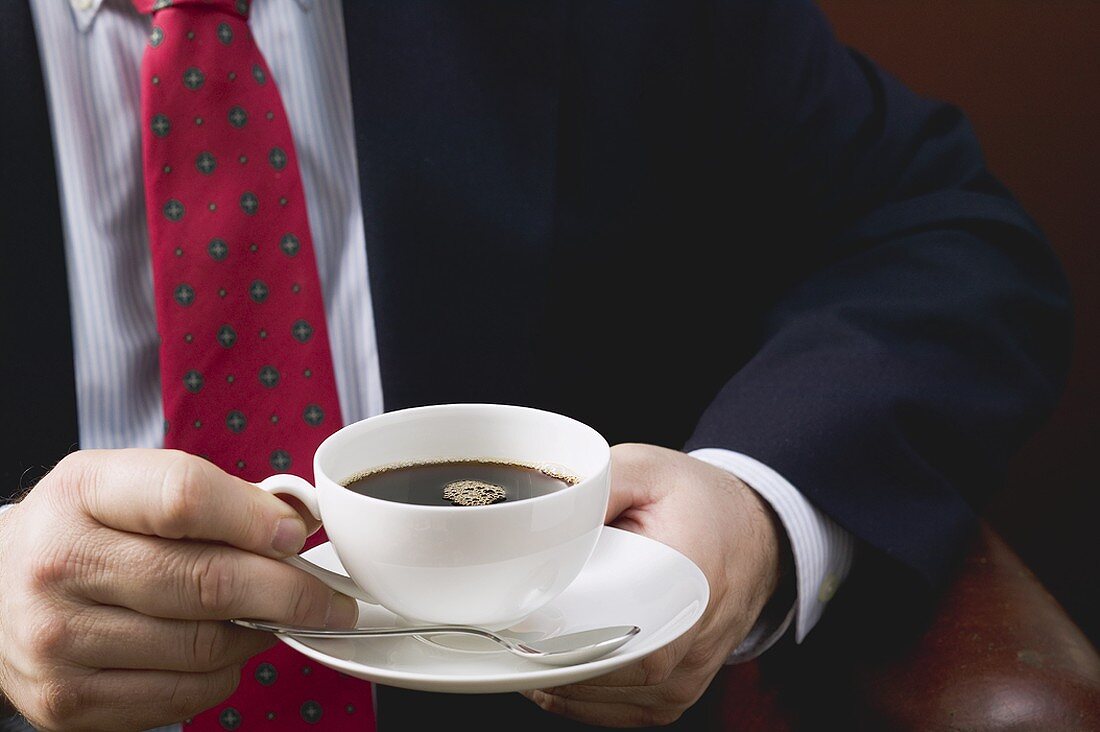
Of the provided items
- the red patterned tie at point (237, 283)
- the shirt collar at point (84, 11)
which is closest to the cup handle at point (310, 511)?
the red patterned tie at point (237, 283)

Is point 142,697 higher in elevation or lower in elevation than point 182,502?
lower

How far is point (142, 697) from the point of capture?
0.61 m

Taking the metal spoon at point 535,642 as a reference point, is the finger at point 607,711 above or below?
below

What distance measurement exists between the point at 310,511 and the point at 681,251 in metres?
0.71

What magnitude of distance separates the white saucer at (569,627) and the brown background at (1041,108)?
Result: 3.66 ft

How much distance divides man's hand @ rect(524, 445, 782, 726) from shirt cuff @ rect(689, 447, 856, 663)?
49 mm

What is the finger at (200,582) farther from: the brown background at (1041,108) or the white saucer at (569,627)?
the brown background at (1041,108)

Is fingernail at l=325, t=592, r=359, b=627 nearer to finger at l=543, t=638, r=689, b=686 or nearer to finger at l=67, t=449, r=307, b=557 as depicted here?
finger at l=67, t=449, r=307, b=557

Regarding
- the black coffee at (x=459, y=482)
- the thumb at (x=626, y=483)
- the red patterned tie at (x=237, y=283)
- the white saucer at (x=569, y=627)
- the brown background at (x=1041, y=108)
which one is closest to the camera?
the white saucer at (x=569, y=627)

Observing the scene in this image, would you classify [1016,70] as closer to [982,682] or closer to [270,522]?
[982,682]

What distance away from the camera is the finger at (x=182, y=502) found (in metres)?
0.52

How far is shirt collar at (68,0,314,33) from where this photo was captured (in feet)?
2.87

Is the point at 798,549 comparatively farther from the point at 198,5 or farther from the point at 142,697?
the point at 198,5

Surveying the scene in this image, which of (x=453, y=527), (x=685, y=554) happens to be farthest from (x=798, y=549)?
(x=453, y=527)
